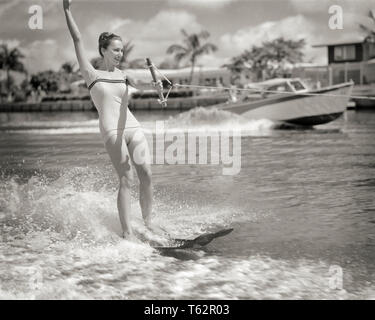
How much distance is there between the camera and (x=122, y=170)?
14.6ft

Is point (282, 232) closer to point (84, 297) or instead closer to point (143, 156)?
point (143, 156)

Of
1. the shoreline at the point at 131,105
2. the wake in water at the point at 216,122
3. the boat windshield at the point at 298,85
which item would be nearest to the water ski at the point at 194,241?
the wake in water at the point at 216,122

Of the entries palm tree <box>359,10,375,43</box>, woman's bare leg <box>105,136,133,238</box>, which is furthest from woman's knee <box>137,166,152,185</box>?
palm tree <box>359,10,375,43</box>

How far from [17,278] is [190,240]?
1.45 metres

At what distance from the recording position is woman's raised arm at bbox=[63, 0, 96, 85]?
13.7ft

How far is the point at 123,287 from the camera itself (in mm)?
3590

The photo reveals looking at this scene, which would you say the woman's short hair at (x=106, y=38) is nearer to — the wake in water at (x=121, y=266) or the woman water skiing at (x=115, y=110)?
the woman water skiing at (x=115, y=110)

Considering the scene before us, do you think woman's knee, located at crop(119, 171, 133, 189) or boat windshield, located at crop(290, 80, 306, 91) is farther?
boat windshield, located at crop(290, 80, 306, 91)

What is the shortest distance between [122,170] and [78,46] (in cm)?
101

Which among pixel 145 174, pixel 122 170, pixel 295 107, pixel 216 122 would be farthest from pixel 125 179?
pixel 216 122

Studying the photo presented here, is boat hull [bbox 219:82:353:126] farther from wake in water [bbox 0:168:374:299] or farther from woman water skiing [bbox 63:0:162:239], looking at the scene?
woman water skiing [bbox 63:0:162:239]

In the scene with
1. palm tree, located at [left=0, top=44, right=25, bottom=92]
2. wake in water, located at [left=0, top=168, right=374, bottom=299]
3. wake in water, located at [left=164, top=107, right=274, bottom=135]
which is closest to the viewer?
wake in water, located at [left=0, top=168, right=374, bottom=299]
